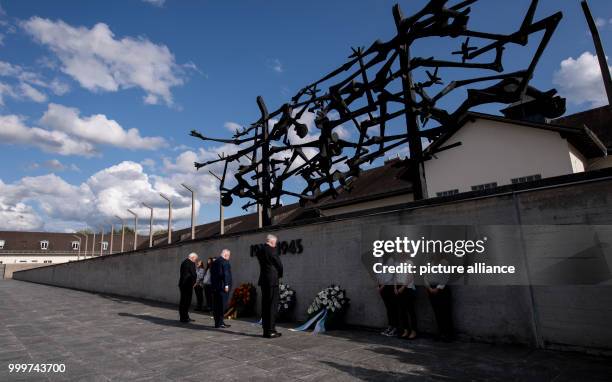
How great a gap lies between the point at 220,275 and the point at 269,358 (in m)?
3.85

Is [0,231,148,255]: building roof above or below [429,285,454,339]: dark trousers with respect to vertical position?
above

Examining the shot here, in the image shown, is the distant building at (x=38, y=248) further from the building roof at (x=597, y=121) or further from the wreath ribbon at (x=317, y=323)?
the wreath ribbon at (x=317, y=323)

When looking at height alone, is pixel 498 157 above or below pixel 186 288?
above

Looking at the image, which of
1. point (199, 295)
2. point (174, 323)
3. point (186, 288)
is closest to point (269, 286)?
point (186, 288)

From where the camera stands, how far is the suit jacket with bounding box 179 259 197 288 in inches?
390

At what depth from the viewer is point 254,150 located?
41.9 feet

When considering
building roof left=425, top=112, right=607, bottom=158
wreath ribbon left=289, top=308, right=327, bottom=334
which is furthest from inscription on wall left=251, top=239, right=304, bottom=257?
building roof left=425, top=112, right=607, bottom=158

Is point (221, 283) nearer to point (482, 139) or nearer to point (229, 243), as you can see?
point (229, 243)

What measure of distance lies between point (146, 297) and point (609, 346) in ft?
56.8

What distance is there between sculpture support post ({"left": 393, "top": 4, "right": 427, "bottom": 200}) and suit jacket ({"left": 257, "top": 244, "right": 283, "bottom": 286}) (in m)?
3.21

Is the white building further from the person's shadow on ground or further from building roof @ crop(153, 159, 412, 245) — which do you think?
the person's shadow on ground

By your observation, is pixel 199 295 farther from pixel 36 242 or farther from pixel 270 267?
pixel 36 242

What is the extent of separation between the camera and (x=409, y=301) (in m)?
6.95

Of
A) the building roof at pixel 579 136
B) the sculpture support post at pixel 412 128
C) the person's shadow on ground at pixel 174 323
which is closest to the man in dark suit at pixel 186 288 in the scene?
the person's shadow on ground at pixel 174 323
